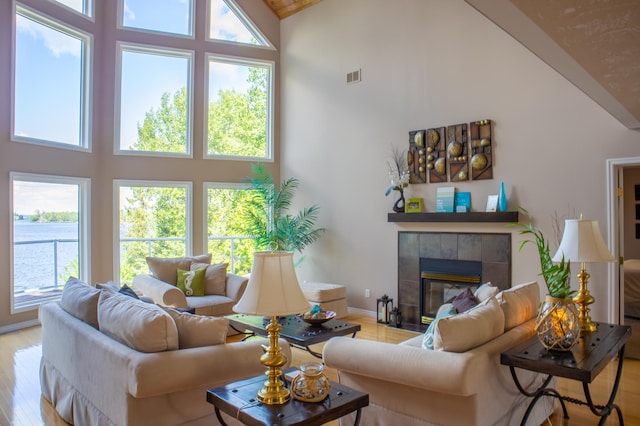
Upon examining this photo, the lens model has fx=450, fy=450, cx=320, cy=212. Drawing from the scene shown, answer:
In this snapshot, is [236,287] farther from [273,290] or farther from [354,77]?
[273,290]

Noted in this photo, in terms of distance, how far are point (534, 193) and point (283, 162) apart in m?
4.38

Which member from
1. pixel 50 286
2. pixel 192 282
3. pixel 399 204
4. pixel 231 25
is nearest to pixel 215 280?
pixel 192 282

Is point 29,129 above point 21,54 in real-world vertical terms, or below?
below

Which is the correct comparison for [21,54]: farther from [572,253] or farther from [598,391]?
[598,391]

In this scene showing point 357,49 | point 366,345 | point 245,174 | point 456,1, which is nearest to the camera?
point 366,345

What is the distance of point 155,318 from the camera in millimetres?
2529

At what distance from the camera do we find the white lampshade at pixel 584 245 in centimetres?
309

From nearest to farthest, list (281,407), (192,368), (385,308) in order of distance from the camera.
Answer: (281,407) → (192,368) → (385,308)

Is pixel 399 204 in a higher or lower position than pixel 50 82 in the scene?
lower

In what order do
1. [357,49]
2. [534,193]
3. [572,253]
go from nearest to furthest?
[572,253] < [534,193] < [357,49]

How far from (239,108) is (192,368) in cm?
624

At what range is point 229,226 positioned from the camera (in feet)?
26.0

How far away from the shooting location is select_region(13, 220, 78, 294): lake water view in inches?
239

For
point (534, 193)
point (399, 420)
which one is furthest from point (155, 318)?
point (534, 193)
